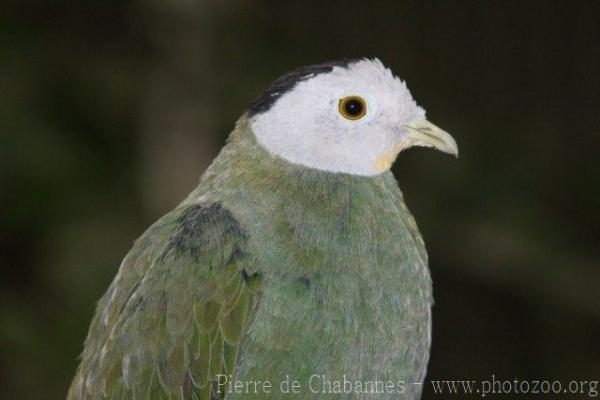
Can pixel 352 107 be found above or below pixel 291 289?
above

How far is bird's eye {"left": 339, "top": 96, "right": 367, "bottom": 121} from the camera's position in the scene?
3047mm

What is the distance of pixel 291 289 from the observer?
2.78 metres

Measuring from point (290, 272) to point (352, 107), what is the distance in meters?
0.58

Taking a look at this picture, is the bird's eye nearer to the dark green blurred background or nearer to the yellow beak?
the yellow beak

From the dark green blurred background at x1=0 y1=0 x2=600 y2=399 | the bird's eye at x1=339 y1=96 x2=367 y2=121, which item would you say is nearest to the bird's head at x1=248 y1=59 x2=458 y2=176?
the bird's eye at x1=339 y1=96 x2=367 y2=121

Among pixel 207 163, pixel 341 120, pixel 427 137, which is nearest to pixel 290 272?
pixel 341 120

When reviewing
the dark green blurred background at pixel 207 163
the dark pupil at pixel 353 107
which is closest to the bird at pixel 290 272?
the dark pupil at pixel 353 107

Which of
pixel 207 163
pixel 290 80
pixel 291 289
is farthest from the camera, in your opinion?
pixel 207 163

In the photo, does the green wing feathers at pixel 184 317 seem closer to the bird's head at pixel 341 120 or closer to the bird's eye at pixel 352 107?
the bird's head at pixel 341 120

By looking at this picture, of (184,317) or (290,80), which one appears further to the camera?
(290,80)

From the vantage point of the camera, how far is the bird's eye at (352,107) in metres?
3.05

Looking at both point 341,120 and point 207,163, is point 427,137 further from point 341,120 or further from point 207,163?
point 207,163

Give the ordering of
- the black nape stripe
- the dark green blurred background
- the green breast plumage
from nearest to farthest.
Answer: the green breast plumage < the black nape stripe < the dark green blurred background

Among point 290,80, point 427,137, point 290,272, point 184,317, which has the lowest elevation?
point 184,317
